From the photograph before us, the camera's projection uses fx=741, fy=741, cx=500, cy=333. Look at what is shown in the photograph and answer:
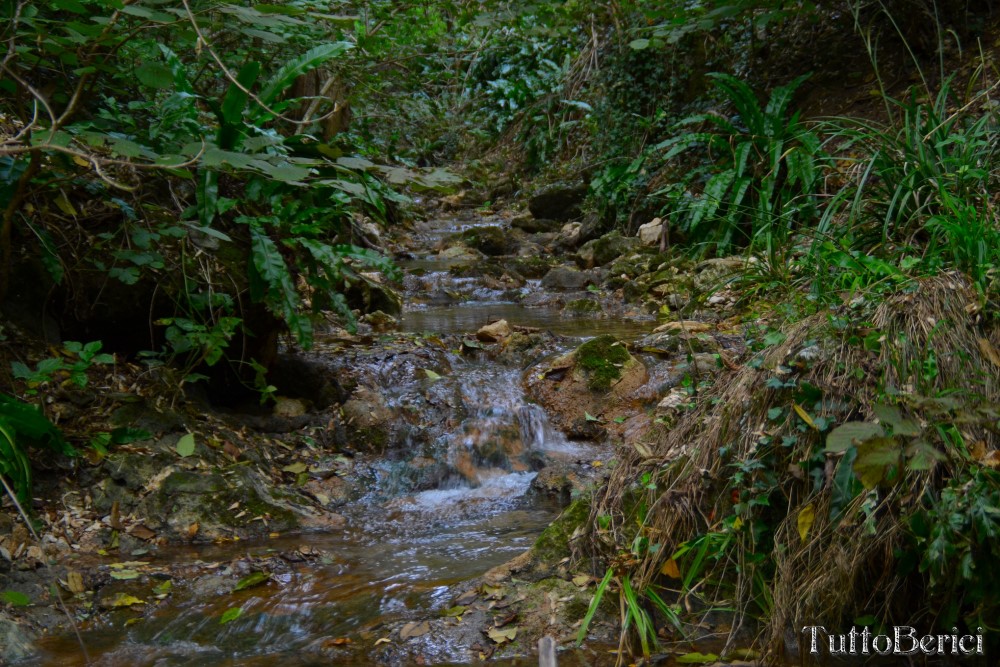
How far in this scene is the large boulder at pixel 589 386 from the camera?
15.9ft

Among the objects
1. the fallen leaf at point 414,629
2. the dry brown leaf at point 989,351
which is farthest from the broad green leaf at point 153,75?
the dry brown leaf at point 989,351

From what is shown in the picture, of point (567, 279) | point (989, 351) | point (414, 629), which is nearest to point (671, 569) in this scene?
point (414, 629)

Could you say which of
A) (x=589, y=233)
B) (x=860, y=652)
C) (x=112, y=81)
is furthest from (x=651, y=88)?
(x=860, y=652)

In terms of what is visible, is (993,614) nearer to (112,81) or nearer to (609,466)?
(609,466)

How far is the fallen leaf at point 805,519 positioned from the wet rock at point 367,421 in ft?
9.67

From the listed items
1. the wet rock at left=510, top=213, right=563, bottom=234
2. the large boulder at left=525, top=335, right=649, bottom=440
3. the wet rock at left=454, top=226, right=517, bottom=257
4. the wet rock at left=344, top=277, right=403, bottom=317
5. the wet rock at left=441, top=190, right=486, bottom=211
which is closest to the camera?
the large boulder at left=525, top=335, right=649, bottom=440

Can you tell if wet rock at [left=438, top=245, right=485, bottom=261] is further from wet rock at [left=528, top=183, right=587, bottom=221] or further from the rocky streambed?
the rocky streambed

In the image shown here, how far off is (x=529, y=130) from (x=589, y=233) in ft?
18.7

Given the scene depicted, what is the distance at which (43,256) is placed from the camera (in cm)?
361

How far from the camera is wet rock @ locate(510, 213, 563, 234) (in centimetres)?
1170

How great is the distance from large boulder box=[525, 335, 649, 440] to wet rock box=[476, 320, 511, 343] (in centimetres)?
74

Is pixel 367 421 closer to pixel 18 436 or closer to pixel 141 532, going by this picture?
pixel 141 532

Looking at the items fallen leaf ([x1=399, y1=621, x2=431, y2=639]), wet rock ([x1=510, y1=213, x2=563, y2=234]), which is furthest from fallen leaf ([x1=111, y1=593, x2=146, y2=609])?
wet rock ([x1=510, y1=213, x2=563, y2=234])

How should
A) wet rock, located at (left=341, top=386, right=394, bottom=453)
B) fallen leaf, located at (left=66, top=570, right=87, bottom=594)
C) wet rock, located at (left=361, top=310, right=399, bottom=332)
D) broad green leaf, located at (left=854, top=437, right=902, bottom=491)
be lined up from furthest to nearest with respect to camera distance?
1. wet rock, located at (left=361, top=310, right=399, bottom=332)
2. wet rock, located at (left=341, top=386, right=394, bottom=453)
3. fallen leaf, located at (left=66, top=570, right=87, bottom=594)
4. broad green leaf, located at (left=854, top=437, right=902, bottom=491)
